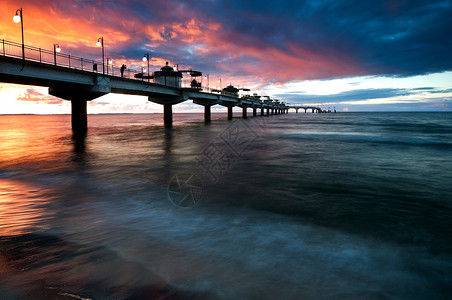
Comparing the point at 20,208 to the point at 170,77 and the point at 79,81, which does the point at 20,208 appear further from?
the point at 170,77

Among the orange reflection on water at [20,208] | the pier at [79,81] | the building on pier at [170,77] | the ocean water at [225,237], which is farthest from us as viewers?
the building on pier at [170,77]

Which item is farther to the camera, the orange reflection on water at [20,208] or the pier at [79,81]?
the pier at [79,81]

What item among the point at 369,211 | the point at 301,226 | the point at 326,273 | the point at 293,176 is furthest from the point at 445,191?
the point at 326,273

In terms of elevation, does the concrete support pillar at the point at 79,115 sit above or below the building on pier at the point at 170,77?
below

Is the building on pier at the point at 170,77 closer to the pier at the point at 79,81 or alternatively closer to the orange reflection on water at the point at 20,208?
the pier at the point at 79,81

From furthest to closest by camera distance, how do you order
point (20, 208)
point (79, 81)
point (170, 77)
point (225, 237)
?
point (170, 77)
point (79, 81)
point (20, 208)
point (225, 237)

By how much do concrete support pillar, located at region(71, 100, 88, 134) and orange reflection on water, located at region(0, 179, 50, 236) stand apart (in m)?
31.2

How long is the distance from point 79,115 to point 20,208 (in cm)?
3653

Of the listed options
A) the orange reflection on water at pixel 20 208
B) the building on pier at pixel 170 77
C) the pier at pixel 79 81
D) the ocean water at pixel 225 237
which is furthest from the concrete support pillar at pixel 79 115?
the orange reflection on water at pixel 20 208

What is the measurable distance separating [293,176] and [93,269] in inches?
389

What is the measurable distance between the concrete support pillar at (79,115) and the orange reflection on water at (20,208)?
1228 inches

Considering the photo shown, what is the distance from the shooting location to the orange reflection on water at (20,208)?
613cm

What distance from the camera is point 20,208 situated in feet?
24.9

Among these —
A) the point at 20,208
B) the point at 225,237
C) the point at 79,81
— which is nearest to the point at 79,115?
the point at 79,81
